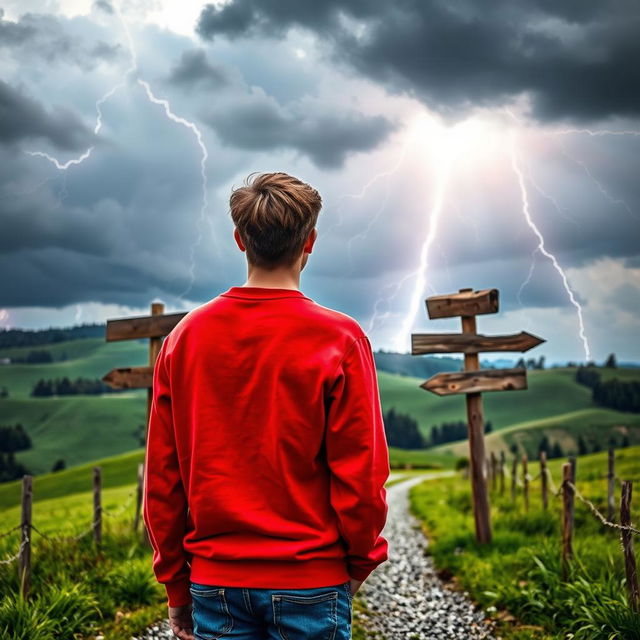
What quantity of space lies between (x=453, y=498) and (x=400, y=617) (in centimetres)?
996

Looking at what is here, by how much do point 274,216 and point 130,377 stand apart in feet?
23.6

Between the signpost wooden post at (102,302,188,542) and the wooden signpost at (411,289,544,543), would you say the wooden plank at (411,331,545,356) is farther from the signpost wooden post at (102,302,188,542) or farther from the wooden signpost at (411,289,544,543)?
the signpost wooden post at (102,302,188,542)

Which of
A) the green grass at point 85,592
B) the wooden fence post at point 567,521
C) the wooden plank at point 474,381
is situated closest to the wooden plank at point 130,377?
the green grass at point 85,592

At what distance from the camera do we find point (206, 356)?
194 cm

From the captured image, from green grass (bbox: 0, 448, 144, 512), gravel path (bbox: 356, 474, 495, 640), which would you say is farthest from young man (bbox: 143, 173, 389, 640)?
green grass (bbox: 0, 448, 144, 512)

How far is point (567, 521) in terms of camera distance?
259 inches

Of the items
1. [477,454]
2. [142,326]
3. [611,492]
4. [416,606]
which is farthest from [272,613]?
[611,492]

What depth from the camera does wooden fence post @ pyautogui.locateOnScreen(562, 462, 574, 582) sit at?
6286mm

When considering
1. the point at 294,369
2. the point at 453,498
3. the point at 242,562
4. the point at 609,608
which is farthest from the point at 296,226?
the point at 453,498

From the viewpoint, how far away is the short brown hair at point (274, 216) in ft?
6.43

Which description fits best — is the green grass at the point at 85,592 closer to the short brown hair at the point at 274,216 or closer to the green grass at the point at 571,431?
the short brown hair at the point at 274,216

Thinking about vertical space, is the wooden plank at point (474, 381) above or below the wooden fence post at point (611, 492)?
above

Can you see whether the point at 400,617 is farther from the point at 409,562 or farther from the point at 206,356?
the point at 206,356

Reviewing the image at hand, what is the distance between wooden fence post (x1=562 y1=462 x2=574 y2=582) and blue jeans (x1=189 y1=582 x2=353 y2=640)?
198 inches
